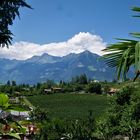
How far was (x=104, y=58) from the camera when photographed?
12.5 feet

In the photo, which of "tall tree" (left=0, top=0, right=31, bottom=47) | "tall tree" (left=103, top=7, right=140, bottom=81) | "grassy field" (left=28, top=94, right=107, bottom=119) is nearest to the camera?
"tall tree" (left=103, top=7, right=140, bottom=81)

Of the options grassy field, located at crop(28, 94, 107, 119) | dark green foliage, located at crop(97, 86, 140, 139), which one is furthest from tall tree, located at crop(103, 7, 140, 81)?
grassy field, located at crop(28, 94, 107, 119)

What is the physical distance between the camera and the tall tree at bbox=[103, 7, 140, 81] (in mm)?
3559

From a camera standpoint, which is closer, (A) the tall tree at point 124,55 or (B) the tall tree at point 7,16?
(A) the tall tree at point 124,55

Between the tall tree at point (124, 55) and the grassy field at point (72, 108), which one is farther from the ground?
the tall tree at point (124, 55)

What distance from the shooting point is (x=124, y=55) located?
3623 millimetres

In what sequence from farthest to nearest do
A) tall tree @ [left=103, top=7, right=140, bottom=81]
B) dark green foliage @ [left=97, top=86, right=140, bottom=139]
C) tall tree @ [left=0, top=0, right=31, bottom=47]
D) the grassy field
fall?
the grassy field < dark green foliage @ [left=97, top=86, right=140, bottom=139] < tall tree @ [left=0, top=0, right=31, bottom=47] < tall tree @ [left=103, top=7, right=140, bottom=81]

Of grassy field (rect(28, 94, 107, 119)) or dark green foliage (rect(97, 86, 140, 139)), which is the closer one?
dark green foliage (rect(97, 86, 140, 139))

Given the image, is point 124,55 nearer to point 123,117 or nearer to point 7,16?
point 7,16

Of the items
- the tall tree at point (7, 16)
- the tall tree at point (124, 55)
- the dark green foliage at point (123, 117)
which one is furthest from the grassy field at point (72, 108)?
the tall tree at point (124, 55)

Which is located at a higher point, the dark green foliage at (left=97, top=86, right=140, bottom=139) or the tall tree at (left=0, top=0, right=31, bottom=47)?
the tall tree at (left=0, top=0, right=31, bottom=47)

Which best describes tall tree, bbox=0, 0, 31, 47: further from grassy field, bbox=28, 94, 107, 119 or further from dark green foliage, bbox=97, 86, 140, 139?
grassy field, bbox=28, 94, 107, 119

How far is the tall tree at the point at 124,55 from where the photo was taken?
11.7 feet

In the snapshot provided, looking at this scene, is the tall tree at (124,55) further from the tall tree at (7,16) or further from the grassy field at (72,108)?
the grassy field at (72,108)
